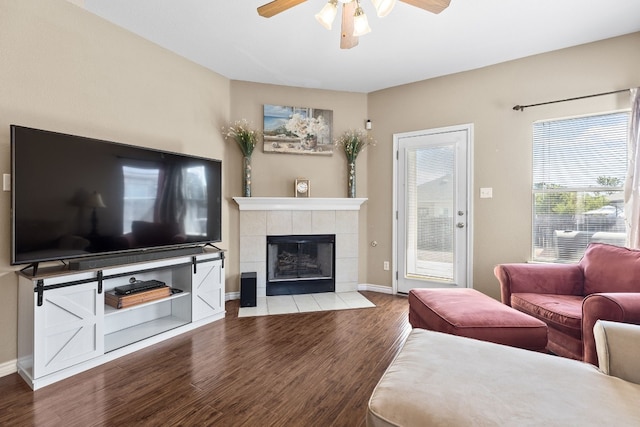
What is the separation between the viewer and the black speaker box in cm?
338

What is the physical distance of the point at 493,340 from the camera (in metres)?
1.87

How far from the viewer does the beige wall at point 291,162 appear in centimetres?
373

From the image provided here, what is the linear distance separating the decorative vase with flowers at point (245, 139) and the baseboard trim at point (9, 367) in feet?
7.70

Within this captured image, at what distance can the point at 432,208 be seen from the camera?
3707 mm

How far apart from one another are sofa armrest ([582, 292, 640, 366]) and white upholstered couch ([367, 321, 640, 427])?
524 millimetres

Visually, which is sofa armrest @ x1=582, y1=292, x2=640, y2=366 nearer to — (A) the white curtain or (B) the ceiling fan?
(A) the white curtain

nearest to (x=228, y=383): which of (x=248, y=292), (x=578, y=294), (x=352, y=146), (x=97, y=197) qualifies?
(x=248, y=292)

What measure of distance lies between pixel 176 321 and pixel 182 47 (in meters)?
2.65

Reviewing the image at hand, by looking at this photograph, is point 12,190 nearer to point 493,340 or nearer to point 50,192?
point 50,192

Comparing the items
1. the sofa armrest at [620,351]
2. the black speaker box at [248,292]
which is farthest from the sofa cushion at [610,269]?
the black speaker box at [248,292]

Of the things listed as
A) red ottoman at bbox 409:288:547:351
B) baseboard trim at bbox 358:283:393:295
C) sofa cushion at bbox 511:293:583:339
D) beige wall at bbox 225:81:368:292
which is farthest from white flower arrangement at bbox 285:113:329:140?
sofa cushion at bbox 511:293:583:339

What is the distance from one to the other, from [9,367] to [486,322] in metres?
3.17

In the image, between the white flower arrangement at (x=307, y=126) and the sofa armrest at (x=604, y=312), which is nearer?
the sofa armrest at (x=604, y=312)

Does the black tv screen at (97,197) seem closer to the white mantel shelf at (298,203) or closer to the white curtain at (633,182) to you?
the white mantel shelf at (298,203)
